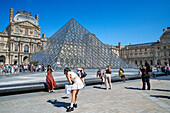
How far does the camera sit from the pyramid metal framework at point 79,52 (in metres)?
13.9

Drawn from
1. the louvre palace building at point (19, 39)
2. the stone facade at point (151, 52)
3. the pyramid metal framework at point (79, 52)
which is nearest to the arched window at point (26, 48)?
the louvre palace building at point (19, 39)

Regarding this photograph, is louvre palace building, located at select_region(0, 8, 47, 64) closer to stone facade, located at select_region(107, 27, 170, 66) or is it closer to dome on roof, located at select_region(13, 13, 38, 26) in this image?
dome on roof, located at select_region(13, 13, 38, 26)

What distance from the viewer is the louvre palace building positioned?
39.7 meters

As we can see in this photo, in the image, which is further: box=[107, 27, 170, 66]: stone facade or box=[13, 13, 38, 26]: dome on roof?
box=[107, 27, 170, 66]: stone facade

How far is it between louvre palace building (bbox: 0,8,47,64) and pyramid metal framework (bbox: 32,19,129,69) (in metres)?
23.7

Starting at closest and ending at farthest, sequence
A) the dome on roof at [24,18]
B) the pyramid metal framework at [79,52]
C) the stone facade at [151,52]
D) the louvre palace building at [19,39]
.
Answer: the pyramid metal framework at [79,52] → the louvre palace building at [19,39] → the dome on roof at [24,18] → the stone facade at [151,52]

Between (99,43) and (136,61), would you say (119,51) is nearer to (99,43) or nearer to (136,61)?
(136,61)

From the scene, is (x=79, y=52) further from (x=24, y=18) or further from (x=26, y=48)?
(x=24, y=18)

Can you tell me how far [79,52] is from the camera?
15375 millimetres

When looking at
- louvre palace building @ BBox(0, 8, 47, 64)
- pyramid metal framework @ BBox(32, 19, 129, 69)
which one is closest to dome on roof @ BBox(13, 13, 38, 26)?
louvre palace building @ BBox(0, 8, 47, 64)

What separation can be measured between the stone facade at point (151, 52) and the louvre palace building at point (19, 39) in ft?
126

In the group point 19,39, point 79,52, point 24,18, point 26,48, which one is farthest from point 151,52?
point 24,18

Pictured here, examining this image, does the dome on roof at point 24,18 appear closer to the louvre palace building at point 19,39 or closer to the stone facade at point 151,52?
the louvre palace building at point 19,39

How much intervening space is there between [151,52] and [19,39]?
48876 millimetres
